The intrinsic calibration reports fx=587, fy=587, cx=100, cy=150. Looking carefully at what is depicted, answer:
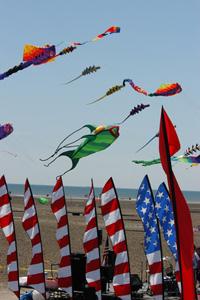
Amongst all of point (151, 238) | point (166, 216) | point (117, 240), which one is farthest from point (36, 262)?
point (166, 216)

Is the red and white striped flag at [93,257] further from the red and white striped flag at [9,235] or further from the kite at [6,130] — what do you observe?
the kite at [6,130]

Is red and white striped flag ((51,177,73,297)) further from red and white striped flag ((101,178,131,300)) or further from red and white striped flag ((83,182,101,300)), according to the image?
red and white striped flag ((101,178,131,300))

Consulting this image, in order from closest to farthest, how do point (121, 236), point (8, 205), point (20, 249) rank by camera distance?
point (121, 236) → point (8, 205) → point (20, 249)

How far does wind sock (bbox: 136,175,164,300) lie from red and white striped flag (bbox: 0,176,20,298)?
3.17 meters

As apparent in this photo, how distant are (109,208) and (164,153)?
5160mm

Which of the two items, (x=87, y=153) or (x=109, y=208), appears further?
(x=87, y=153)

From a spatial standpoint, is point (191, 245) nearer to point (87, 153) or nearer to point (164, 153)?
point (164, 153)

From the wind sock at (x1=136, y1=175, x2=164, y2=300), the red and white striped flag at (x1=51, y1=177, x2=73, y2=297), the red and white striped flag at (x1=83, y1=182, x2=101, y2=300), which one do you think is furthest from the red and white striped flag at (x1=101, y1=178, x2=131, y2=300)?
the red and white striped flag at (x1=51, y1=177, x2=73, y2=297)

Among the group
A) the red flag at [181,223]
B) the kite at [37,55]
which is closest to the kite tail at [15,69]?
the kite at [37,55]

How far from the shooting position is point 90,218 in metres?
13.9

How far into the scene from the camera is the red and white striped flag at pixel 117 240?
13.3 metres

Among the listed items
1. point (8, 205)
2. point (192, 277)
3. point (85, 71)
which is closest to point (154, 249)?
point (8, 205)

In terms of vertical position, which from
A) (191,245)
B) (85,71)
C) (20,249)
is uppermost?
(85,71)

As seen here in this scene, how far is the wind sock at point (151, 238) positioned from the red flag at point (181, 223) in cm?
470
